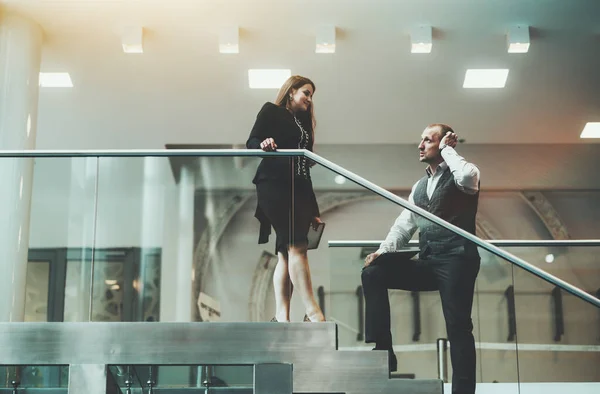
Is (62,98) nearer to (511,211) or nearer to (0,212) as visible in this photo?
(0,212)

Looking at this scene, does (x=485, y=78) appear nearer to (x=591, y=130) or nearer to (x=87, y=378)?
(x=591, y=130)

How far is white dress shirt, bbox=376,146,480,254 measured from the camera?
17.0 ft

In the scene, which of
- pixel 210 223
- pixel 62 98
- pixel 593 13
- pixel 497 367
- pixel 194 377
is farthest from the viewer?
pixel 62 98

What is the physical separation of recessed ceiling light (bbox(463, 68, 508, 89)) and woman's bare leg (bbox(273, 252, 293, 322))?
14.2 ft

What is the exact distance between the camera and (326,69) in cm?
894

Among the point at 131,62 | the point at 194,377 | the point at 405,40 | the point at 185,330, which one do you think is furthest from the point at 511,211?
the point at 185,330

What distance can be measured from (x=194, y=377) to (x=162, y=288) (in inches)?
35.0

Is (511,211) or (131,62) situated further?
(511,211)

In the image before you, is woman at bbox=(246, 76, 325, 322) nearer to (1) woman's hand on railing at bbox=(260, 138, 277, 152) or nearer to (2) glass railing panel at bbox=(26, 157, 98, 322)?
(1) woman's hand on railing at bbox=(260, 138, 277, 152)

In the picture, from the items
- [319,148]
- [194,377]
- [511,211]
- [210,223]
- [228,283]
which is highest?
[319,148]

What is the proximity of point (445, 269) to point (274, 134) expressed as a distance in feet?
4.40

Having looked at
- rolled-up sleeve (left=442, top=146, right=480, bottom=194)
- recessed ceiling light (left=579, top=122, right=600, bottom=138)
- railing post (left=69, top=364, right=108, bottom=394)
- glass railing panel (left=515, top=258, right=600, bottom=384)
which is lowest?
railing post (left=69, top=364, right=108, bottom=394)

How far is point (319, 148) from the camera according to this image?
429 inches

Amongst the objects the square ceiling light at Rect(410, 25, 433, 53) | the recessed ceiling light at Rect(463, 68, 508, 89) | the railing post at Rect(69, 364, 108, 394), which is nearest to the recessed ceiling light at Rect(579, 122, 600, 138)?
the recessed ceiling light at Rect(463, 68, 508, 89)
